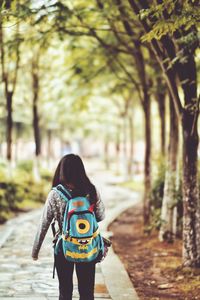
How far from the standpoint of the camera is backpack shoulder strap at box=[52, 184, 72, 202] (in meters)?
4.36

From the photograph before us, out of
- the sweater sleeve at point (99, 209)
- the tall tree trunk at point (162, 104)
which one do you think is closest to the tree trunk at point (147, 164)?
the tall tree trunk at point (162, 104)

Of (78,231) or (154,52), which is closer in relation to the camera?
(78,231)

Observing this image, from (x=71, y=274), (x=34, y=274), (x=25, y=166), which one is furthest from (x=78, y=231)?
(x=25, y=166)

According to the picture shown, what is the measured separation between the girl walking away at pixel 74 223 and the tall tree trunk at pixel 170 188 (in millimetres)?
5984

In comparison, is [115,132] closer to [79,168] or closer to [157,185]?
[157,185]

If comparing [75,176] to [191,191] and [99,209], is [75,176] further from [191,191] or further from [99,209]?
[191,191]

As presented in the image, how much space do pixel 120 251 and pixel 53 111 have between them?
62.8 feet

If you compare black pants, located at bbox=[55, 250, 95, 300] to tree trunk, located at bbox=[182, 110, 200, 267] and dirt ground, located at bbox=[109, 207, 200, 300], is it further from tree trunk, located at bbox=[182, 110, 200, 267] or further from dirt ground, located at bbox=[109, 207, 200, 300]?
tree trunk, located at bbox=[182, 110, 200, 267]

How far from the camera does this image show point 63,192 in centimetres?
438

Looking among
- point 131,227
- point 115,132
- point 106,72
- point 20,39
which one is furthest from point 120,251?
point 115,132

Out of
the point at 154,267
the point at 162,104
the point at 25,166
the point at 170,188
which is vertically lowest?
the point at 154,267

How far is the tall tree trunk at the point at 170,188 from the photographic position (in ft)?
33.8

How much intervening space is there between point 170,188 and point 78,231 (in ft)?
20.5

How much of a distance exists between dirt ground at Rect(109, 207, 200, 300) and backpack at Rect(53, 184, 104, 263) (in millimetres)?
2682
